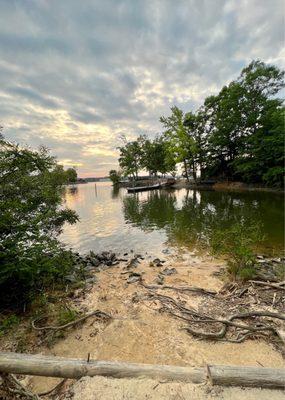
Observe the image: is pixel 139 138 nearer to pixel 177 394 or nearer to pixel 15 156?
pixel 15 156

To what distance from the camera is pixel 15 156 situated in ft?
14.8

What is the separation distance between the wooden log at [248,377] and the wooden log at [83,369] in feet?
0.46

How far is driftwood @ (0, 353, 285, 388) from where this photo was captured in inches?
77.9

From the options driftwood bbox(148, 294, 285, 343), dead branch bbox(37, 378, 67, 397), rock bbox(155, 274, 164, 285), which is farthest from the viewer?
rock bbox(155, 274, 164, 285)

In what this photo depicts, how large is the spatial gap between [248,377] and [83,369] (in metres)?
1.72

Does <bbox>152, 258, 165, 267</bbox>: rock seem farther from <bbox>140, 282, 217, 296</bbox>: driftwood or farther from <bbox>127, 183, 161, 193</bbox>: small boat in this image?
<bbox>127, 183, 161, 193</bbox>: small boat

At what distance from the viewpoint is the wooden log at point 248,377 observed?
1.94 metres

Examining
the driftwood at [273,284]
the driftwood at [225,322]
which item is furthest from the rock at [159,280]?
the driftwood at [273,284]

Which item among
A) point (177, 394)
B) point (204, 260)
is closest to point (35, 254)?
point (177, 394)

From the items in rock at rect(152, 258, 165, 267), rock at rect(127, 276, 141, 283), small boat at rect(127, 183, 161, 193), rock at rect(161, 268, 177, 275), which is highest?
small boat at rect(127, 183, 161, 193)

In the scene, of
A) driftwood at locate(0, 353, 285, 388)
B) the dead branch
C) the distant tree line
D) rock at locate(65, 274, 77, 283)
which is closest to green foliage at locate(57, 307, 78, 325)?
the dead branch

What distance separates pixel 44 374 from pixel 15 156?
4.19m

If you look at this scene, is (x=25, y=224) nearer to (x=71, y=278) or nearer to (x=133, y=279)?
(x=71, y=278)

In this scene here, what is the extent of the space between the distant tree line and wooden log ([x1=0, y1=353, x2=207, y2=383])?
24486 millimetres
